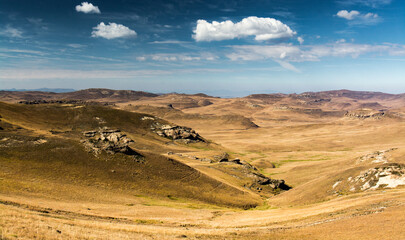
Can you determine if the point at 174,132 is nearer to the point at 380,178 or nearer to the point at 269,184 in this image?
the point at 269,184

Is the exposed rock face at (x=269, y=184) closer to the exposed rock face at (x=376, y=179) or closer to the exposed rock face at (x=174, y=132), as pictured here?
the exposed rock face at (x=376, y=179)

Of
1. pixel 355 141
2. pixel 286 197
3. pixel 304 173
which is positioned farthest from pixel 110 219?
pixel 355 141

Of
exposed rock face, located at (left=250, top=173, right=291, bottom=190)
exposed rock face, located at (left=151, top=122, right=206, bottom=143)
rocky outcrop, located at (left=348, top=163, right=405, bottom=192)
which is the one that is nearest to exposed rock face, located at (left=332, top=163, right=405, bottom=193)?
rocky outcrop, located at (left=348, top=163, right=405, bottom=192)

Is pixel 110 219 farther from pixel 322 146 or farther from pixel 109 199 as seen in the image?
pixel 322 146

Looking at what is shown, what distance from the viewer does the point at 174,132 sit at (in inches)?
6368

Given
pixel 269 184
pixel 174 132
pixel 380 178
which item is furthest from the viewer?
pixel 174 132

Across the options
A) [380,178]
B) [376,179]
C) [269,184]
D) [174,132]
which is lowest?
[269,184]

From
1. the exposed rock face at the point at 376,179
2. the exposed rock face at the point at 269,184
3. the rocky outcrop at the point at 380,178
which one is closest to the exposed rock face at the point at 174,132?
the exposed rock face at the point at 269,184

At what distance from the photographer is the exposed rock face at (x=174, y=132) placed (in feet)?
522

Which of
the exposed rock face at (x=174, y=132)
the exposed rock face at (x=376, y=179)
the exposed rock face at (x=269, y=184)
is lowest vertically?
the exposed rock face at (x=269, y=184)

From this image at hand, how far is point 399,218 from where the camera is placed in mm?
25656

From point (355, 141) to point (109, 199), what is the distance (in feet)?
669

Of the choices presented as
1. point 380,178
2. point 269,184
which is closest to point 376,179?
point 380,178

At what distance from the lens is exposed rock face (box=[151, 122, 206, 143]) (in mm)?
159000
